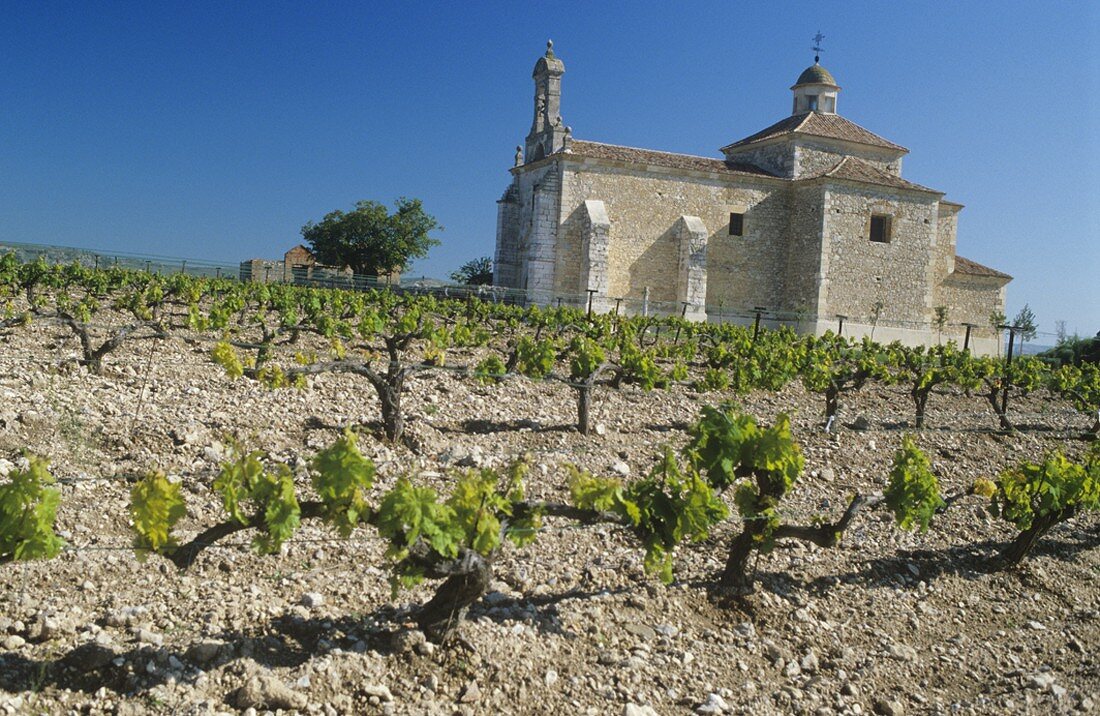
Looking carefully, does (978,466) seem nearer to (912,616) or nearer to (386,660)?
(912,616)

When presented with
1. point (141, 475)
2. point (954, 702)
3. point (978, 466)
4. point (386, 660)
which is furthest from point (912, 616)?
point (141, 475)

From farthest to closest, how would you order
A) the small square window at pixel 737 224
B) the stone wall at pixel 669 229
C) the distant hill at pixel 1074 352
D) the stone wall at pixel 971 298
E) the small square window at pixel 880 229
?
the stone wall at pixel 971 298 < the small square window at pixel 737 224 < the small square window at pixel 880 229 < the stone wall at pixel 669 229 < the distant hill at pixel 1074 352

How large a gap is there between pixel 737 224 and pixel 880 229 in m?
4.42

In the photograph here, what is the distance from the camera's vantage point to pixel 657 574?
5.11 metres

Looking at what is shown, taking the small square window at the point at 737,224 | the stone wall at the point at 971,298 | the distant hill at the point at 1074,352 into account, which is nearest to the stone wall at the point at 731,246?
the small square window at the point at 737,224

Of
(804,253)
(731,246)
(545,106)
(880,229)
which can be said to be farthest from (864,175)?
(545,106)

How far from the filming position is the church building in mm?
25938

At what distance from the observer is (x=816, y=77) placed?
3036 cm

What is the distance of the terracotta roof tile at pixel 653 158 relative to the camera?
86.0 ft

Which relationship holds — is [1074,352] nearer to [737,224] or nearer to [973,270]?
[973,270]

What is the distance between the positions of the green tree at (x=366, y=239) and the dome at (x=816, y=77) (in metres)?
19.0

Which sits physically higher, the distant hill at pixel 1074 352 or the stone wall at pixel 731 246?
the stone wall at pixel 731 246

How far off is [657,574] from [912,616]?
1525 millimetres

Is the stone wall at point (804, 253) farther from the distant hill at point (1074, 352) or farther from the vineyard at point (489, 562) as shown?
the vineyard at point (489, 562)
